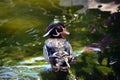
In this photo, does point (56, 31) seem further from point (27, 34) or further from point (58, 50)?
point (27, 34)

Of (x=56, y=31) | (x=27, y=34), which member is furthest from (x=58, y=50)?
(x=27, y=34)

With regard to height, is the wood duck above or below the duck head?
below

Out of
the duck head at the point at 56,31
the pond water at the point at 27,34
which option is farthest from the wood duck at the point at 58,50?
the pond water at the point at 27,34

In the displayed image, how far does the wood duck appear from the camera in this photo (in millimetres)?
4578

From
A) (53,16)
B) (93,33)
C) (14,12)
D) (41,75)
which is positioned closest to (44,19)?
(53,16)

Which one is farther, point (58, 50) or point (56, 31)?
point (56, 31)

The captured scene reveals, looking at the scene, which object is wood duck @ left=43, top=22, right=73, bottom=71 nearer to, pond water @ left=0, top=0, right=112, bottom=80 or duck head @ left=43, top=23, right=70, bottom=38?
duck head @ left=43, top=23, right=70, bottom=38

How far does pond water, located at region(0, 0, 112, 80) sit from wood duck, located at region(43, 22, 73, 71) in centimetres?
59

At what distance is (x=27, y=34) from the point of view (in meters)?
6.86

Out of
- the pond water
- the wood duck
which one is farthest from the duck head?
the pond water

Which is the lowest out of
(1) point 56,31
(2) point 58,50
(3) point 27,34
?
(3) point 27,34

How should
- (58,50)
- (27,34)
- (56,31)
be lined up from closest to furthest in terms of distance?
(58,50)
(56,31)
(27,34)

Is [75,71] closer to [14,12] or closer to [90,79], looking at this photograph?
[90,79]

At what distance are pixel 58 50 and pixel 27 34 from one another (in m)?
2.22
